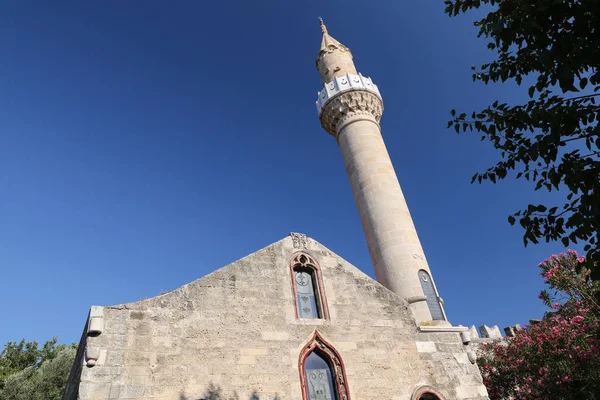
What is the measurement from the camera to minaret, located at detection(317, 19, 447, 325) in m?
12.8

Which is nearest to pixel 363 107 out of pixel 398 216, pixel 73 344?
pixel 398 216

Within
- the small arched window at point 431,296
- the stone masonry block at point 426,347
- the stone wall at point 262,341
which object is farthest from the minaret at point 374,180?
the stone wall at point 262,341

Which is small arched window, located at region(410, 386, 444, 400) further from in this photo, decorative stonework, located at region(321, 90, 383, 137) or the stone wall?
decorative stonework, located at region(321, 90, 383, 137)

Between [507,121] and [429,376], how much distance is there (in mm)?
7111

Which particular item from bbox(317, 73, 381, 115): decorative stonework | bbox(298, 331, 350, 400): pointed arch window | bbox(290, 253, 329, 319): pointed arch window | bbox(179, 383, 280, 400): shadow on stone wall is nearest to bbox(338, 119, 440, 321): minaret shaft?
bbox(317, 73, 381, 115): decorative stonework

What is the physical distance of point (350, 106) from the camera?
17.1m

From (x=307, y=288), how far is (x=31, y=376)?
2342 cm

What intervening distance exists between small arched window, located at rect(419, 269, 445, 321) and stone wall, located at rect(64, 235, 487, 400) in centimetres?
116

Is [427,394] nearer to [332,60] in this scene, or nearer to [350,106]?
[350,106]

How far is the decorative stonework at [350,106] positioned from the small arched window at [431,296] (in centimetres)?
748

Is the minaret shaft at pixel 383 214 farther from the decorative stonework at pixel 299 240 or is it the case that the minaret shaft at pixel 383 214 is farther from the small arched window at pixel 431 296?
the decorative stonework at pixel 299 240

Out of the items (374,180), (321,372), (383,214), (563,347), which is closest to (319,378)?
(321,372)

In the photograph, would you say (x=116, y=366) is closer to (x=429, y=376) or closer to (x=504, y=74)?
(x=429, y=376)

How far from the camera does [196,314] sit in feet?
30.2
